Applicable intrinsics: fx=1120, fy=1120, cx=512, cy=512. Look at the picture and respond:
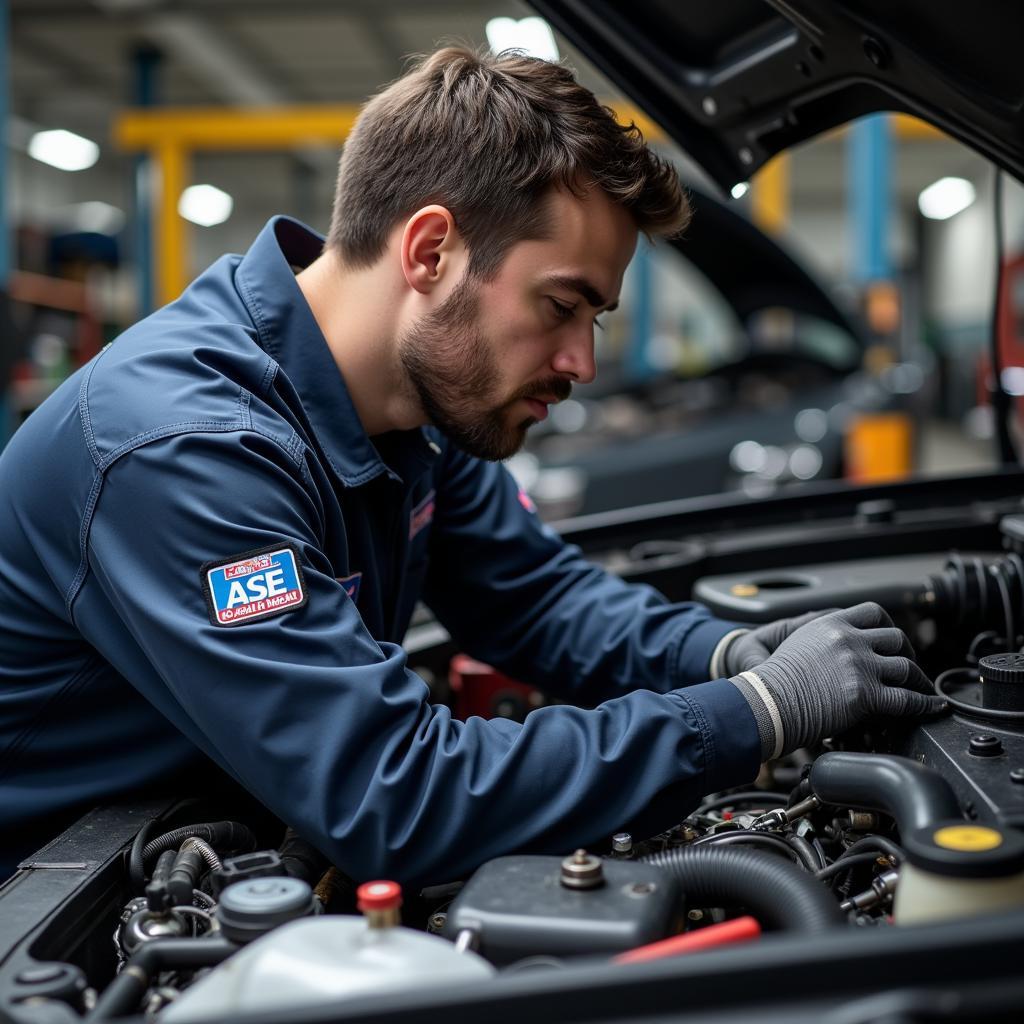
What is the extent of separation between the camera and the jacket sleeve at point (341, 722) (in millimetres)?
870

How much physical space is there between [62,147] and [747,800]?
1293cm

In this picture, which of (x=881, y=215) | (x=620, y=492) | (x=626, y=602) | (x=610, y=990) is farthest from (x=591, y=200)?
(x=881, y=215)

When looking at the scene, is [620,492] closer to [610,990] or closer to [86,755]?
[86,755]

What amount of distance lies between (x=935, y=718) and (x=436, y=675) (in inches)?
29.1

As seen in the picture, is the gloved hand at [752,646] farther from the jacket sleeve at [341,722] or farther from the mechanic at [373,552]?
the jacket sleeve at [341,722]

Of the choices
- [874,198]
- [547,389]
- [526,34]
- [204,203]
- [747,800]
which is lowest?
[747,800]

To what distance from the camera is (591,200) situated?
118 cm

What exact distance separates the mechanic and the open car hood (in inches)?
6.5

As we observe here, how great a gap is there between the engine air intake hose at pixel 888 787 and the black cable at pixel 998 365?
0.95 meters

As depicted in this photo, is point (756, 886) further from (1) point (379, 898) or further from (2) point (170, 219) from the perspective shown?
(2) point (170, 219)

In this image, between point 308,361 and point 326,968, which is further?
point 308,361

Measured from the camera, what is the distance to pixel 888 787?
32.9 inches

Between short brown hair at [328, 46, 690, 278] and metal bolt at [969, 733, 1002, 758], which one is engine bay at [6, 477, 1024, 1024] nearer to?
metal bolt at [969, 733, 1002, 758]

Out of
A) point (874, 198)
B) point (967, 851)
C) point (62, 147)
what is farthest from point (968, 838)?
point (62, 147)
